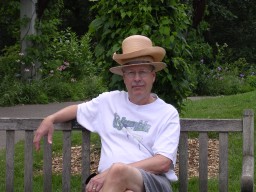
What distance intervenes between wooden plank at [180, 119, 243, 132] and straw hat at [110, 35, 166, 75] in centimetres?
47

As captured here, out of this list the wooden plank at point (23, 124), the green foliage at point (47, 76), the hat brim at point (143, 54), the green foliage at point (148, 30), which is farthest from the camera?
the green foliage at point (47, 76)

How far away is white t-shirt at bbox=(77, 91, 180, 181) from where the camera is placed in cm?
414

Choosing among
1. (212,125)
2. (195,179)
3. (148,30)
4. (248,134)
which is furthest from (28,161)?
(195,179)

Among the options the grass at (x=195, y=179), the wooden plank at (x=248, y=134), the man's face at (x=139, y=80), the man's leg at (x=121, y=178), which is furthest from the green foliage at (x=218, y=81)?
the man's leg at (x=121, y=178)

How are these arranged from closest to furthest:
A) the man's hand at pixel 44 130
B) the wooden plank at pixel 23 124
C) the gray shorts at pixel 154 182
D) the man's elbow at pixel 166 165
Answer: the gray shorts at pixel 154 182
the man's elbow at pixel 166 165
the man's hand at pixel 44 130
the wooden plank at pixel 23 124

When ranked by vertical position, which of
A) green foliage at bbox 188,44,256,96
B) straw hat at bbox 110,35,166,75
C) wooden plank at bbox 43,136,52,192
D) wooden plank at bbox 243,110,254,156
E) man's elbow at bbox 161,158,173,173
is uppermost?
straw hat at bbox 110,35,166,75

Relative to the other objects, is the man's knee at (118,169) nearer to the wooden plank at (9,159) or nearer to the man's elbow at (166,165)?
the man's elbow at (166,165)

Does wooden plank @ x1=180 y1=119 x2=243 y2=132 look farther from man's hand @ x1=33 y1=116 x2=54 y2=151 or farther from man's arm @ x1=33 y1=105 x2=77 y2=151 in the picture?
man's hand @ x1=33 y1=116 x2=54 y2=151

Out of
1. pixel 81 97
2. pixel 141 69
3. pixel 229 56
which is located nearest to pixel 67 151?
pixel 141 69

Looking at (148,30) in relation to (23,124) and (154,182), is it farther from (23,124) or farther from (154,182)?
(154,182)

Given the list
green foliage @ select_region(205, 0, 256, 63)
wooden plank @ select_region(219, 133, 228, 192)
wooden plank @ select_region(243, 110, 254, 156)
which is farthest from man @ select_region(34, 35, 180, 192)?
green foliage @ select_region(205, 0, 256, 63)

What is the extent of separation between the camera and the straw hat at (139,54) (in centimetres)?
420

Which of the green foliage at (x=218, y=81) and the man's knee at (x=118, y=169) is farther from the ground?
the man's knee at (x=118, y=169)

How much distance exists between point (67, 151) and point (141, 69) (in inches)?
33.3
